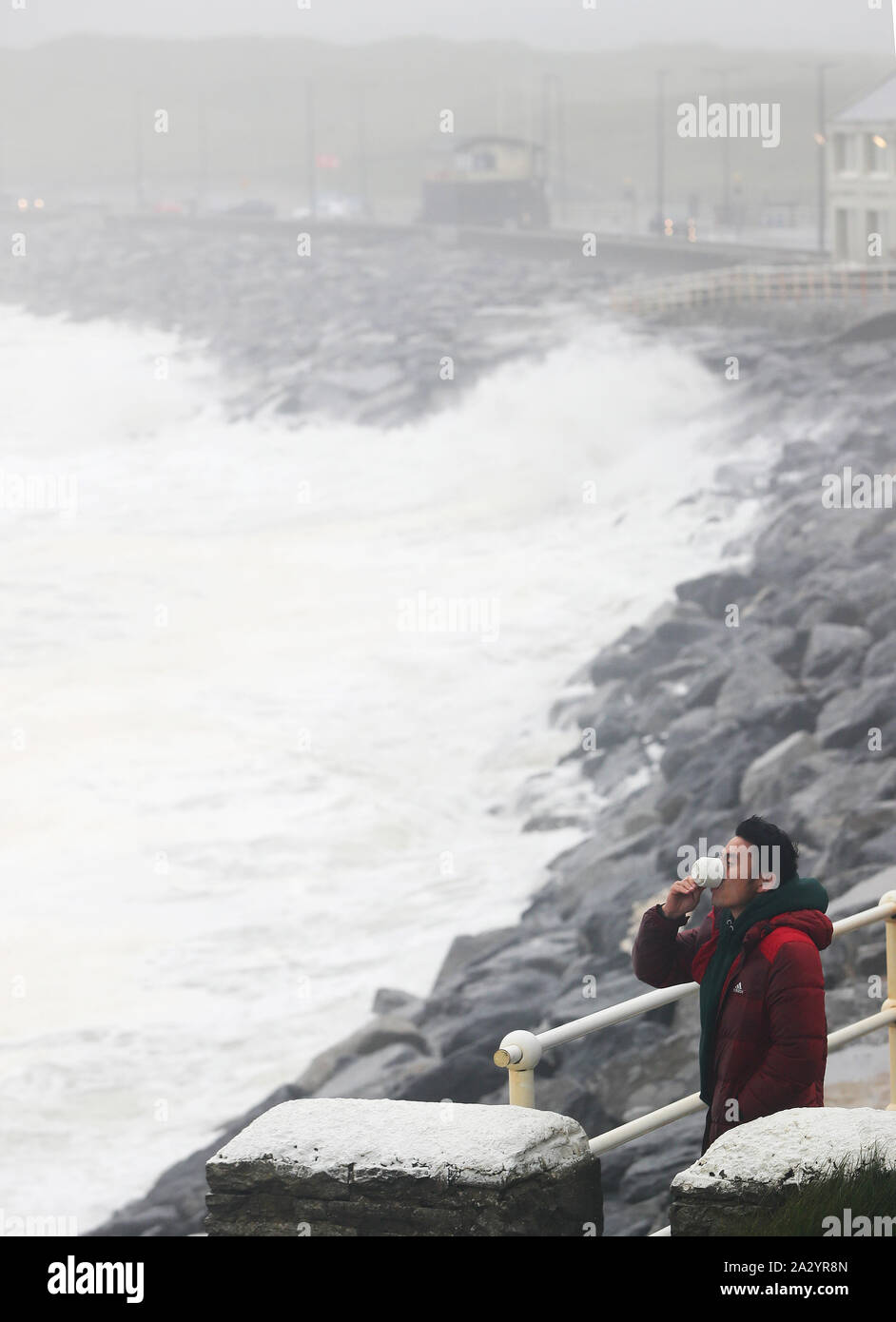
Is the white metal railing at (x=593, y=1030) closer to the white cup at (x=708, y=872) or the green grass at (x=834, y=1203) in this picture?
the white cup at (x=708, y=872)

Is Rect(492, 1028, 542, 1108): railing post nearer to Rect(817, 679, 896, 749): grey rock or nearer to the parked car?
Rect(817, 679, 896, 749): grey rock

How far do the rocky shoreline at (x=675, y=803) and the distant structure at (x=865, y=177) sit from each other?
8375 mm

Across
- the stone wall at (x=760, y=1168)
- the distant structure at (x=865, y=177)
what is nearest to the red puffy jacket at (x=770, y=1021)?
the stone wall at (x=760, y=1168)

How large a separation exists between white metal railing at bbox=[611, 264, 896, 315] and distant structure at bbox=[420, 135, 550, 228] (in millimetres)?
20231

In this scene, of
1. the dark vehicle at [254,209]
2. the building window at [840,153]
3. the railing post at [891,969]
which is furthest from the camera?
the dark vehicle at [254,209]

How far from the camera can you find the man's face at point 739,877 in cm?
410

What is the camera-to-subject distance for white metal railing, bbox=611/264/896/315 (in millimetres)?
37500

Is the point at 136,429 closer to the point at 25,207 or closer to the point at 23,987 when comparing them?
the point at 23,987

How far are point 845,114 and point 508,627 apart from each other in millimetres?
16963

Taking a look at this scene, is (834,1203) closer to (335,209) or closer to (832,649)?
(832,649)

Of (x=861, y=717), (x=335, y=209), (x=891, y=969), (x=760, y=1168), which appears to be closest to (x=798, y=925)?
(x=891, y=969)

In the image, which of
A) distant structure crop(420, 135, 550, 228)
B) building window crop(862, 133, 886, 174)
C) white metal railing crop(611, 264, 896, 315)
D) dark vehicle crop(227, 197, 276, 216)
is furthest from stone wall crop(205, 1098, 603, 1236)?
dark vehicle crop(227, 197, 276, 216)

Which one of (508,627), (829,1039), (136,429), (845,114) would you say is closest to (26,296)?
(136,429)

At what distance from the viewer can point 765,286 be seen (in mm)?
40562
